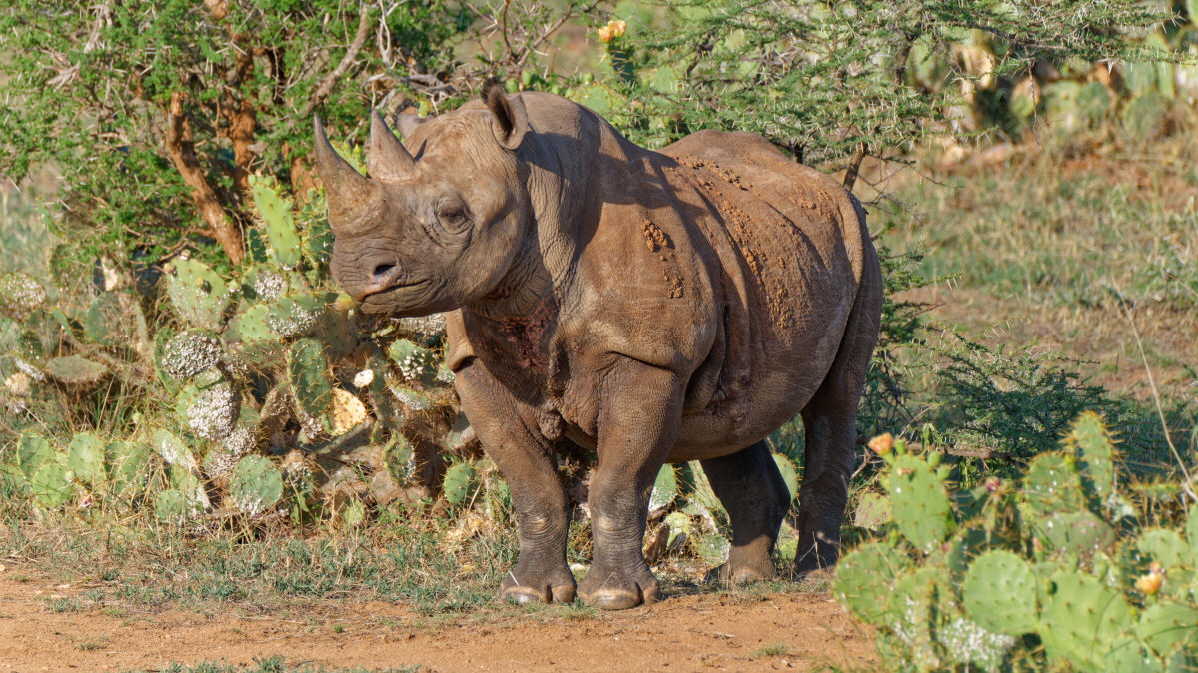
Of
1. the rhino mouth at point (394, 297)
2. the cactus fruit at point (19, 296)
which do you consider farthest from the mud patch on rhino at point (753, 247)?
the cactus fruit at point (19, 296)

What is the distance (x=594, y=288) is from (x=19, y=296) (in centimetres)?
437

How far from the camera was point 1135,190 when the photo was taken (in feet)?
47.3

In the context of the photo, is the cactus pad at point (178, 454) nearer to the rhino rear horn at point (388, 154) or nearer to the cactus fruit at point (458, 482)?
the cactus fruit at point (458, 482)

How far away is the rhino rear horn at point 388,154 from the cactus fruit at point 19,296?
3.90m

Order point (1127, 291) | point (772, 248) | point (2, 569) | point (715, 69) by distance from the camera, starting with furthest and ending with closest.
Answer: point (1127, 291) < point (715, 69) < point (2, 569) < point (772, 248)

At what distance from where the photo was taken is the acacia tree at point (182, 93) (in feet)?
26.3

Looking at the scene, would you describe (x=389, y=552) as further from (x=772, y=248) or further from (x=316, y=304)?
(x=772, y=248)

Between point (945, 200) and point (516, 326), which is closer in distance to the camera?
point (516, 326)

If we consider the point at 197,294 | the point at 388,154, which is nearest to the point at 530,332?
the point at 388,154

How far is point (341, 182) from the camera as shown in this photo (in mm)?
4832

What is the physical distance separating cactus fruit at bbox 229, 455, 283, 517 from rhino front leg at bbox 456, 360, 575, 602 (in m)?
1.67

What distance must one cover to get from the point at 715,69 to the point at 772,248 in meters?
3.37

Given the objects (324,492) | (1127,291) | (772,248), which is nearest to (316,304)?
(324,492)

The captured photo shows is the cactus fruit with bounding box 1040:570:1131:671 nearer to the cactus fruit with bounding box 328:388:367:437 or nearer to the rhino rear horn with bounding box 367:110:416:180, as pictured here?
the rhino rear horn with bounding box 367:110:416:180
